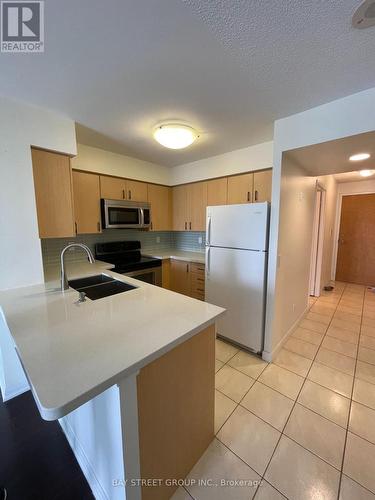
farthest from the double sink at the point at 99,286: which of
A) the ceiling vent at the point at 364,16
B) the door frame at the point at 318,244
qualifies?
the door frame at the point at 318,244

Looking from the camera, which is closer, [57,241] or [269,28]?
[269,28]

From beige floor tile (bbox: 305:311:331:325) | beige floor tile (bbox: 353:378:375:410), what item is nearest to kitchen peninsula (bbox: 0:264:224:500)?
beige floor tile (bbox: 353:378:375:410)

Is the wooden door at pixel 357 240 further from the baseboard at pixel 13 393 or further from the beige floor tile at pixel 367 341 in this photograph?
the baseboard at pixel 13 393

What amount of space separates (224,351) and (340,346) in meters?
1.38

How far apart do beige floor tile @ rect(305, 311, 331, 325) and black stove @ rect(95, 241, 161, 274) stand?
8.08ft

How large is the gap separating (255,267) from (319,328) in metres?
1.57

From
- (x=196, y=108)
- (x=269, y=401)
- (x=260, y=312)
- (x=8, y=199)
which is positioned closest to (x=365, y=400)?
(x=269, y=401)

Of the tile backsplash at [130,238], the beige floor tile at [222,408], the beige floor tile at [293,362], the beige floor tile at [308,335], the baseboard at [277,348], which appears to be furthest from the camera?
the tile backsplash at [130,238]

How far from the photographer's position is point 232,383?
Answer: 195 cm

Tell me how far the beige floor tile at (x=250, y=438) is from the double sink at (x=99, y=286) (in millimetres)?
1263

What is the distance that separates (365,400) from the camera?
1.75 meters

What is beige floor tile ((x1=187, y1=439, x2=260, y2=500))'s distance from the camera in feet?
3.81

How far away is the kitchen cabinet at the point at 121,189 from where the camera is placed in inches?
114

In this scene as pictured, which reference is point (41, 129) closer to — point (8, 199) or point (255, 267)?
point (8, 199)
